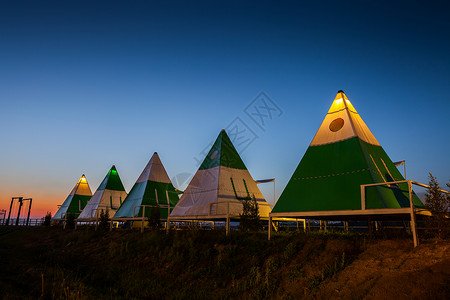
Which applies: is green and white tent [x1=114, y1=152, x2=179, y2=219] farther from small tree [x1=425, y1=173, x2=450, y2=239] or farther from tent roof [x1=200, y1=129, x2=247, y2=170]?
small tree [x1=425, y1=173, x2=450, y2=239]

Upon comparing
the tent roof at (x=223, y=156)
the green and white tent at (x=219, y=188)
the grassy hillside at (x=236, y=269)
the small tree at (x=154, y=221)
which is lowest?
the grassy hillside at (x=236, y=269)

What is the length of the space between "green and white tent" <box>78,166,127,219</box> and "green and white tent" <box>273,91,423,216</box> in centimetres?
2237

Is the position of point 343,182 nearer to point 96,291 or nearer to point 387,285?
point 387,285

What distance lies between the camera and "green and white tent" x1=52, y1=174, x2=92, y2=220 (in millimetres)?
37594

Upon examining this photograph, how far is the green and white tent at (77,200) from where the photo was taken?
37594 millimetres

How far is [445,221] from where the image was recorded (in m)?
9.31

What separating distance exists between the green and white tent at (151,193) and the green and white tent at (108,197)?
209 inches

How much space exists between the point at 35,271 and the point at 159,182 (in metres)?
12.7

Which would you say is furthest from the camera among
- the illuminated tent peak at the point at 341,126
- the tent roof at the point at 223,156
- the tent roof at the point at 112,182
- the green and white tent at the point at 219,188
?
the tent roof at the point at 112,182

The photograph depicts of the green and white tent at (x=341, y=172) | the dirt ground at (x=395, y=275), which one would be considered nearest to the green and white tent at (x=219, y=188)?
the green and white tent at (x=341, y=172)

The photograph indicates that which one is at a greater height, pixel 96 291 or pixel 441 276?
pixel 441 276

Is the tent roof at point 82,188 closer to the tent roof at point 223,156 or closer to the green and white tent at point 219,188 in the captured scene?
the green and white tent at point 219,188

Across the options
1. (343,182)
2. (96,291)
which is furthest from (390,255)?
(96,291)

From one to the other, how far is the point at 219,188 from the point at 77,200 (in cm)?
2660
